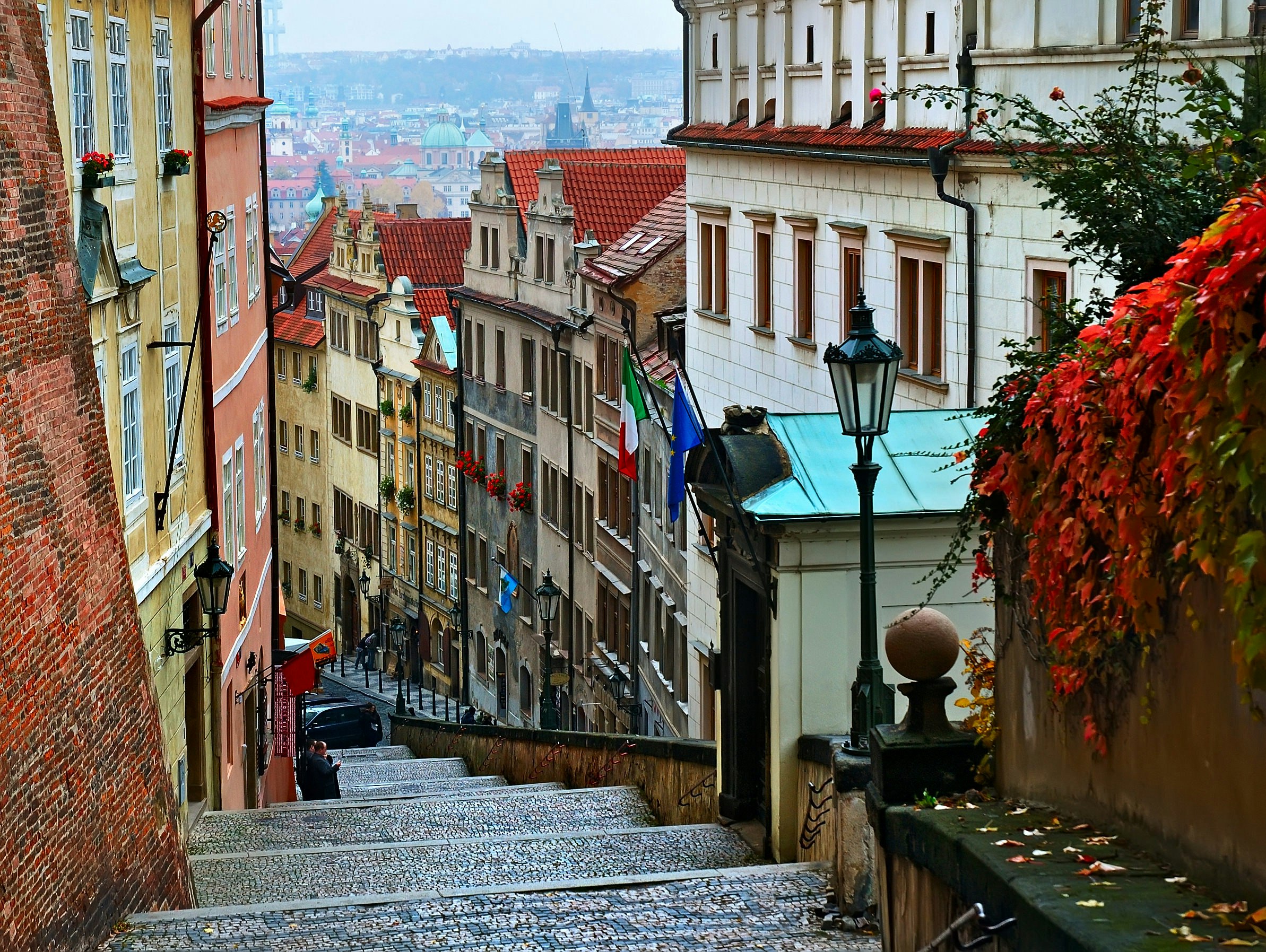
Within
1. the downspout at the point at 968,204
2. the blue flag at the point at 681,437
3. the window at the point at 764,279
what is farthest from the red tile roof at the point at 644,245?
the blue flag at the point at 681,437

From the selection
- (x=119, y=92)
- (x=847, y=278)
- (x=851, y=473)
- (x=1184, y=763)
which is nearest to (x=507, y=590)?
(x=847, y=278)

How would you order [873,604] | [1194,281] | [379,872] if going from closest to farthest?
[1194,281] → [873,604] → [379,872]

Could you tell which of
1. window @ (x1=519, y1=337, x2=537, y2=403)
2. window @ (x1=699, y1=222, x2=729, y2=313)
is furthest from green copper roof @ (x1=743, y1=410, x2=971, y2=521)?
window @ (x1=519, y1=337, x2=537, y2=403)

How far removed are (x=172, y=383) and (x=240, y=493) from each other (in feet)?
Result: 16.9

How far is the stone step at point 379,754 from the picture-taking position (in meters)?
33.6

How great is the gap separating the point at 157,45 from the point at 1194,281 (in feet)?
50.8

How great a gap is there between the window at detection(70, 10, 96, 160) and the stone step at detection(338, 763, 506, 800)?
8802 mm

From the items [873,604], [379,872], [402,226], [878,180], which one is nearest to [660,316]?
[878,180]

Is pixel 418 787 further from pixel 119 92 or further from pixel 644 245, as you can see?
pixel 644 245

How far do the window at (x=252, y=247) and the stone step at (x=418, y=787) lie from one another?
684 centimetres

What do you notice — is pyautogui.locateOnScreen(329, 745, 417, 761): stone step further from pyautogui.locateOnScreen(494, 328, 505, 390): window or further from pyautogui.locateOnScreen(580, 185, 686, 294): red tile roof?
pyautogui.locateOnScreen(494, 328, 505, 390): window

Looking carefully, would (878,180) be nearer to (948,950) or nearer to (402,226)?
(948,950)

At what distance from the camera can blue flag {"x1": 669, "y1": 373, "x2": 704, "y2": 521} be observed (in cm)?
1341

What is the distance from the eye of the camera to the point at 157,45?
18750 millimetres
